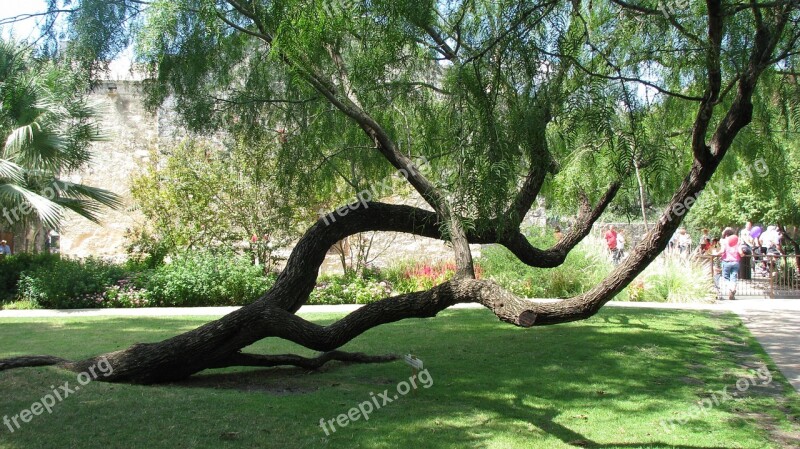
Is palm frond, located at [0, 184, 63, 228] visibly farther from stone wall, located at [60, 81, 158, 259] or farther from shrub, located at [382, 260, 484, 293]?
stone wall, located at [60, 81, 158, 259]

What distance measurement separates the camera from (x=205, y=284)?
49.5ft

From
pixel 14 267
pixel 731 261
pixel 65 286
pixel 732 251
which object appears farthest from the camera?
pixel 731 261

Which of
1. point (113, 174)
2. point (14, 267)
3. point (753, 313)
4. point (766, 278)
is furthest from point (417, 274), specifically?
point (113, 174)

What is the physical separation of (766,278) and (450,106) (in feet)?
53.0

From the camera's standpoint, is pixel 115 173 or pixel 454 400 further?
pixel 115 173

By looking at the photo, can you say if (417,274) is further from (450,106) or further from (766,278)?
(450,106)

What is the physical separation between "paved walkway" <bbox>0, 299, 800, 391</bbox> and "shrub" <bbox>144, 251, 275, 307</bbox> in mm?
588

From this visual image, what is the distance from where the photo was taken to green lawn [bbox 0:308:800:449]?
17.6ft

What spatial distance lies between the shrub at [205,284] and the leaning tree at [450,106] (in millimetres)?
6223

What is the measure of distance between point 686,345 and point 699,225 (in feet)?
71.9

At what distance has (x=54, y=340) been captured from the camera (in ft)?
32.9

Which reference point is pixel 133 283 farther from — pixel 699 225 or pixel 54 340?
pixel 699 225

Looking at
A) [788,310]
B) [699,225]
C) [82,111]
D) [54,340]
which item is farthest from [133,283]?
[699,225]

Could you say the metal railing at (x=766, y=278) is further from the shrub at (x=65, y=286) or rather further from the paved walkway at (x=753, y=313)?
the shrub at (x=65, y=286)
